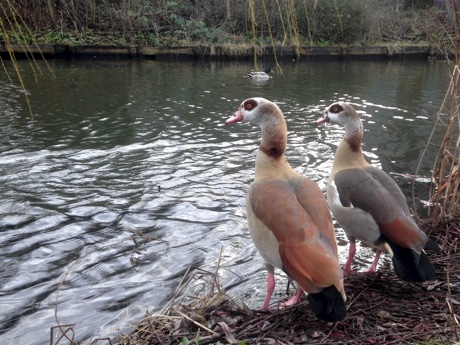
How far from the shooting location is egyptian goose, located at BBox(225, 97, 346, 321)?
9.50ft

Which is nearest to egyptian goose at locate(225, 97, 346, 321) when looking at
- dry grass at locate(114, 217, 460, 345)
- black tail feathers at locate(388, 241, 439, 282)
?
dry grass at locate(114, 217, 460, 345)

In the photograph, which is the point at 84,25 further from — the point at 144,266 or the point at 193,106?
the point at 144,266

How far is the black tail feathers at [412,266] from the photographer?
331 cm

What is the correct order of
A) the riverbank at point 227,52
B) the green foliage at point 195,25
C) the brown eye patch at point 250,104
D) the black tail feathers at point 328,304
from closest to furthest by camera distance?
the black tail feathers at point 328,304 → the brown eye patch at point 250,104 → the riverbank at point 227,52 → the green foliage at point 195,25

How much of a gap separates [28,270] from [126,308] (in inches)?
46.2

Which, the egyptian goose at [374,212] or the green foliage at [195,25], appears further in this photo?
the green foliage at [195,25]

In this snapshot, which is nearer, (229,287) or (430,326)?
(430,326)

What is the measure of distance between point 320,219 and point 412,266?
26.5 inches

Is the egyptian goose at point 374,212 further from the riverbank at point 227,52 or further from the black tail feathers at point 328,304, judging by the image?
the riverbank at point 227,52

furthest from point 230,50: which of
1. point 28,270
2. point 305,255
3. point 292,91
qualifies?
point 305,255

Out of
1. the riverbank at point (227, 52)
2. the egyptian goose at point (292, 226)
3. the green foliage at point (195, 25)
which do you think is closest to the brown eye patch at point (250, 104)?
the egyptian goose at point (292, 226)

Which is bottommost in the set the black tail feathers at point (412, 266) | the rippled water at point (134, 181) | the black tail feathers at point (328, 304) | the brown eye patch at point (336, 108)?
the rippled water at point (134, 181)

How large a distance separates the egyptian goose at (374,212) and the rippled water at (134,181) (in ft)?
3.41

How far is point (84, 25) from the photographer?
24219 mm
